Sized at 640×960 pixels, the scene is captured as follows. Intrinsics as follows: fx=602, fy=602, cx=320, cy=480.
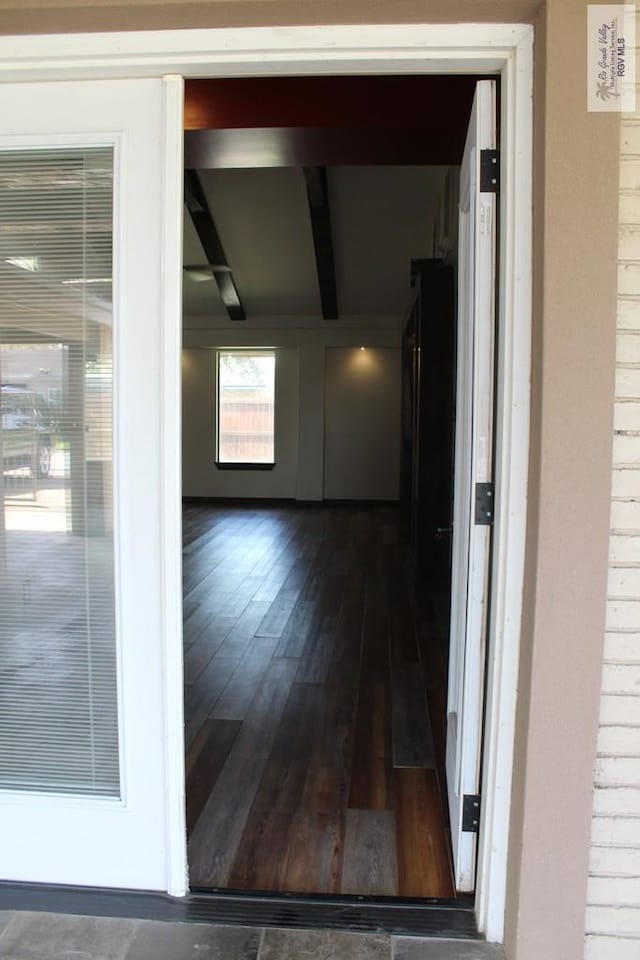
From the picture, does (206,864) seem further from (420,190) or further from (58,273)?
(420,190)

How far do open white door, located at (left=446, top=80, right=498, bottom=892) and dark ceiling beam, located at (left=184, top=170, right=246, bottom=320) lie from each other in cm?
456

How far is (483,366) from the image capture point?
5.23ft

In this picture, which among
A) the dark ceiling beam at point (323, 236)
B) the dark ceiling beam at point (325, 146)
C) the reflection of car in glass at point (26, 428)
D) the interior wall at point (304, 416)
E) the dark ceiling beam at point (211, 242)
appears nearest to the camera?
the reflection of car in glass at point (26, 428)

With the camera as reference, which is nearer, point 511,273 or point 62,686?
point 511,273

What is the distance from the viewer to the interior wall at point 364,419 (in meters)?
9.20

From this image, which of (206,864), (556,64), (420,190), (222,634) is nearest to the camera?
(556,64)

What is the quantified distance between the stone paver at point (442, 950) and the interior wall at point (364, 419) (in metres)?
7.76

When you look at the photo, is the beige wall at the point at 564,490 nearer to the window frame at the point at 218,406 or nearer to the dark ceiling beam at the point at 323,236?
the dark ceiling beam at the point at 323,236

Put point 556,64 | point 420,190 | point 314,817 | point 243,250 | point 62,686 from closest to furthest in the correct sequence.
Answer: point 556,64 → point 62,686 → point 314,817 → point 420,190 → point 243,250

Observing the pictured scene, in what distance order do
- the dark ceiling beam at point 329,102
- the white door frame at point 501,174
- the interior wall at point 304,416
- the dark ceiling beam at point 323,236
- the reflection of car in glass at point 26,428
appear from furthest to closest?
1. the interior wall at point 304,416
2. the dark ceiling beam at point 323,236
3. the dark ceiling beam at point 329,102
4. the reflection of car in glass at point 26,428
5. the white door frame at point 501,174

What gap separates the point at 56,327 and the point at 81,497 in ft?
1.57

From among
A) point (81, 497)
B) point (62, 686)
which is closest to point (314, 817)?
point (62, 686)

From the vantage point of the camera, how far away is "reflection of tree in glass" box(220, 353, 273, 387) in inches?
374

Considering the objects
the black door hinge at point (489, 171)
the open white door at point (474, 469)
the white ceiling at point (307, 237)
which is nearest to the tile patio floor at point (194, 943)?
the open white door at point (474, 469)
